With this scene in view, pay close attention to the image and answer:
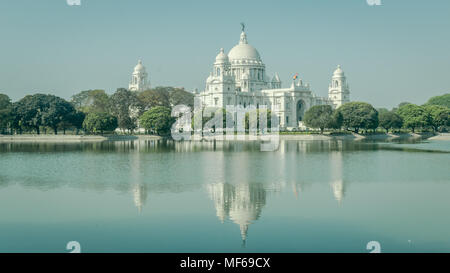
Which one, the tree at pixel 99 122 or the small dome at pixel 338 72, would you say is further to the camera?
the small dome at pixel 338 72

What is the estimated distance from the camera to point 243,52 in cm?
10706

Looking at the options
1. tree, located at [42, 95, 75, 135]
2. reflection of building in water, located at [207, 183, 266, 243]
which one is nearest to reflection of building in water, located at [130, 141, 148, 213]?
reflection of building in water, located at [207, 183, 266, 243]

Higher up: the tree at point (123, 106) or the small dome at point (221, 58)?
the small dome at point (221, 58)

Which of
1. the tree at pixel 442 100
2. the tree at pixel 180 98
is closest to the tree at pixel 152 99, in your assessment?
the tree at pixel 180 98

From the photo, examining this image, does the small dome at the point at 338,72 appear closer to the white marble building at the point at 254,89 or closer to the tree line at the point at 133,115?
the white marble building at the point at 254,89

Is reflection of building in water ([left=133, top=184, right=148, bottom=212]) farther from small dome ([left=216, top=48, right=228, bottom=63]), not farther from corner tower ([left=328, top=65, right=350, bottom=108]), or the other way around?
corner tower ([left=328, top=65, right=350, bottom=108])

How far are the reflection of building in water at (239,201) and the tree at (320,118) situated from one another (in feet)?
173

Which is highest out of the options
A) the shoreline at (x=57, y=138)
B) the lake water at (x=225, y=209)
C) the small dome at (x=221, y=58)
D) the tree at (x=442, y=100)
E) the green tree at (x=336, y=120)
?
the small dome at (x=221, y=58)

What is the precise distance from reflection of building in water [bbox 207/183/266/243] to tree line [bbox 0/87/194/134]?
49.1 m

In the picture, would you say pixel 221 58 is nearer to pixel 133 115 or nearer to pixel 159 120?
pixel 133 115

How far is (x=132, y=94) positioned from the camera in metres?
78.2

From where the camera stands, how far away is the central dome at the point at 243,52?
350 feet

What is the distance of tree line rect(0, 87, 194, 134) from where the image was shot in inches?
2667
